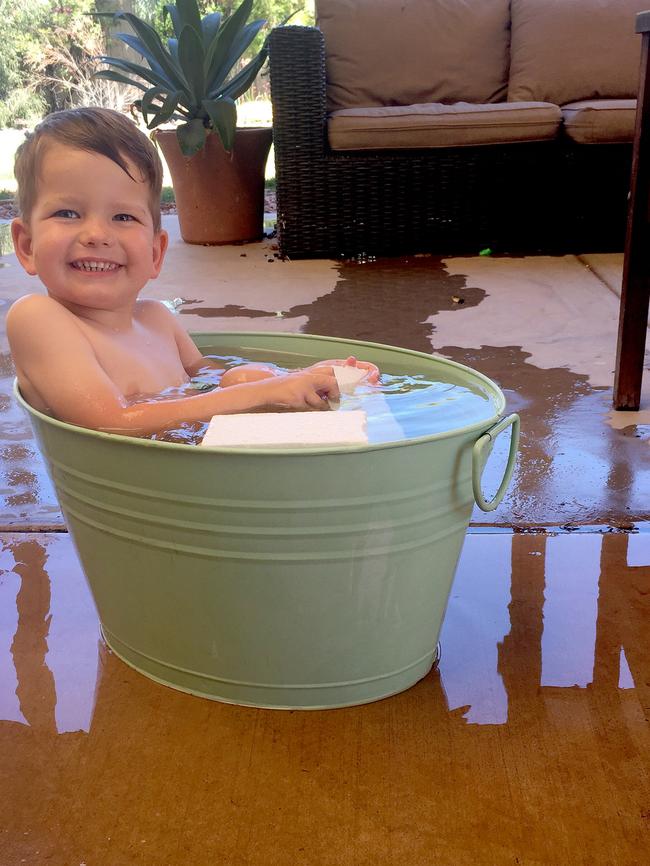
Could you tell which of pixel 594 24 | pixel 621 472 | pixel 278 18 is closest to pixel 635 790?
pixel 621 472

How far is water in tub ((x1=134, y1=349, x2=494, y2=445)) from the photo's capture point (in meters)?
1.06

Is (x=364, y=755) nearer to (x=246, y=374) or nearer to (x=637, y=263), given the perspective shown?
(x=246, y=374)

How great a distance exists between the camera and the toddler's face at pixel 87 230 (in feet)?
3.66

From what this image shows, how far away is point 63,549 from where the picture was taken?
1.37 meters

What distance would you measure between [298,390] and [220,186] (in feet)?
10.0

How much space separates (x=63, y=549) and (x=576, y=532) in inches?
31.6

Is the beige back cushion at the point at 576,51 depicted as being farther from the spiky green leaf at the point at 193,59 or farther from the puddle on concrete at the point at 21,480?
the puddle on concrete at the point at 21,480

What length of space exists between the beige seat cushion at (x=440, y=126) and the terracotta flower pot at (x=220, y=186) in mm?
615

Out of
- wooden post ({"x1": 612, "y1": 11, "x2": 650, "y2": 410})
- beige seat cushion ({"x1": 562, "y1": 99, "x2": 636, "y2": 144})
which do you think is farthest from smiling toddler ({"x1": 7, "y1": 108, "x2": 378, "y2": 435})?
beige seat cushion ({"x1": 562, "y1": 99, "x2": 636, "y2": 144})

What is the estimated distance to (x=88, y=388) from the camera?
1095mm

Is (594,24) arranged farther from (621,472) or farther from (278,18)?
(278,18)

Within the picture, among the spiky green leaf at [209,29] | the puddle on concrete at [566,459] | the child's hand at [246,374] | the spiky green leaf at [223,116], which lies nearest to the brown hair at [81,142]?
the child's hand at [246,374]

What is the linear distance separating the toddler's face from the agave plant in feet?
8.62

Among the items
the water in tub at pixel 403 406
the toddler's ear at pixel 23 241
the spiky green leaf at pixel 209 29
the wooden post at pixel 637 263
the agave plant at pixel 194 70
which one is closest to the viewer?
the water in tub at pixel 403 406
